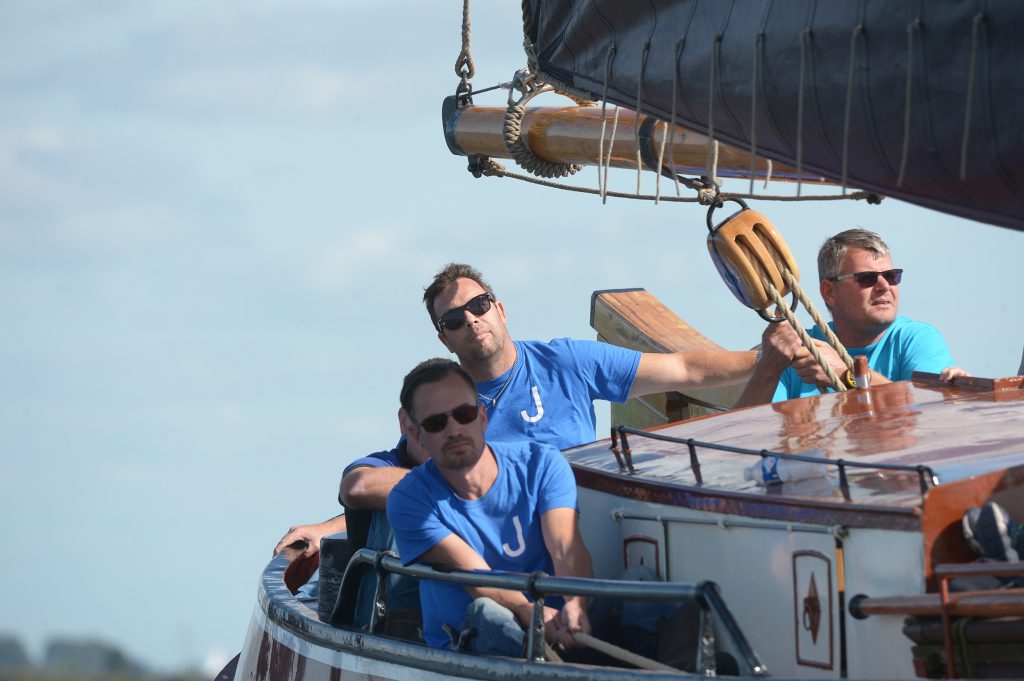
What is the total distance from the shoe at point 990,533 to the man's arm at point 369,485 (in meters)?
2.00

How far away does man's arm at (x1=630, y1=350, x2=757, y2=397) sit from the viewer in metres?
5.90

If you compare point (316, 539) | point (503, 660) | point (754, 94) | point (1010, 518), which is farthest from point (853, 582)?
point (316, 539)

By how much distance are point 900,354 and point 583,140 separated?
8.36 ft

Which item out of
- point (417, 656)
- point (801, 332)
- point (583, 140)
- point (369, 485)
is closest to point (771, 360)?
point (801, 332)

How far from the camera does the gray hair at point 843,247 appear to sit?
577 cm

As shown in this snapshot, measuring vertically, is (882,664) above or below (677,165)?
below

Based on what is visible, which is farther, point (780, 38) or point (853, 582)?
point (780, 38)

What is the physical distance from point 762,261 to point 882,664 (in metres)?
1.91

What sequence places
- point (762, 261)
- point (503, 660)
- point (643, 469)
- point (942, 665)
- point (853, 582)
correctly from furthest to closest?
point (762, 261)
point (643, 469)
point (503, 660)
point (853, 582)
point (942, 665)

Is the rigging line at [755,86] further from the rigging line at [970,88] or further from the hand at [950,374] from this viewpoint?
the hand at [950,374]

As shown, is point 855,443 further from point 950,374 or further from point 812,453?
point 950,374

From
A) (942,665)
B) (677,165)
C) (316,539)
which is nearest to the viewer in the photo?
(942,665)

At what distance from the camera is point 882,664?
3.76 metres

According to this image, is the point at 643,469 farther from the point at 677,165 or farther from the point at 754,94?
the point at 677,165
